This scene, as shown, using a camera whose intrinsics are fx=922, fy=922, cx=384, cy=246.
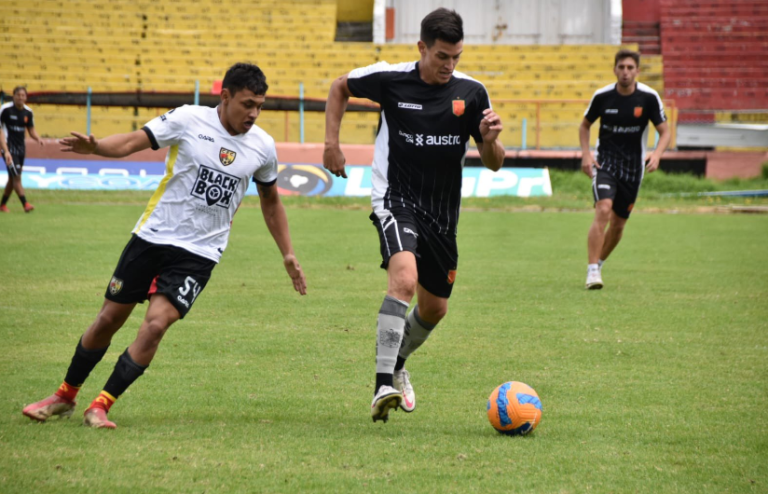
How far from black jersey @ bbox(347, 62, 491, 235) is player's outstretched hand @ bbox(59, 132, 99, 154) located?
160 cm

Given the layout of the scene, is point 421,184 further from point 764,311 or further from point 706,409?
point 764,311

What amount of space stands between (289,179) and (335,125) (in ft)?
52.6

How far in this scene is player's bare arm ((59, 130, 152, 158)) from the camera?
4.58m

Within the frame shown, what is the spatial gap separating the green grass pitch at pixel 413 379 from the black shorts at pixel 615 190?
2.88 feet

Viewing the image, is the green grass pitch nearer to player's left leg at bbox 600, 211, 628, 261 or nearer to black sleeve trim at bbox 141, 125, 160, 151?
player's left leg at bbox 600, 211, 628, 261

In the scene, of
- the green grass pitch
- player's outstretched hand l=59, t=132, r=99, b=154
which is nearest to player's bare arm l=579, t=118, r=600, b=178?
the green grass pitch

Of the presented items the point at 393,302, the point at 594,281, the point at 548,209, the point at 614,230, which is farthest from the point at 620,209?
the point at 548,209

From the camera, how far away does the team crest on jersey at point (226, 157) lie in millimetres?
5043

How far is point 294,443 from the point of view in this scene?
4.48m

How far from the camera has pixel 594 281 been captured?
1011cm

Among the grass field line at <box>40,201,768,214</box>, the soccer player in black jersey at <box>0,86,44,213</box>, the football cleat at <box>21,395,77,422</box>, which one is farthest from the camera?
the grass field line at <box>40,201,768,214</box>

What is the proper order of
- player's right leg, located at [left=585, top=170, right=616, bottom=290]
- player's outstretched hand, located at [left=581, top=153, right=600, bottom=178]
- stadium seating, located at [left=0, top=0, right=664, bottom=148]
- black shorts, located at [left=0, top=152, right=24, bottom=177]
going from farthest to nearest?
stadium seating, located at [left=0, top=0, right=664, bottom=148]
black shorts, located at [left=0, top=152, right=24, bottom=177]
player's outstretched hand, located at [left=581, top=153, right=600, bottom=178]
player's right leg, located at [left=585, top=170, right=616, bottom=290]

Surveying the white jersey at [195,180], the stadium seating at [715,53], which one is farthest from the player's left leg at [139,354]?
the stadium seating at [715,53]

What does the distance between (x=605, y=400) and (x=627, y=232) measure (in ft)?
36.4
